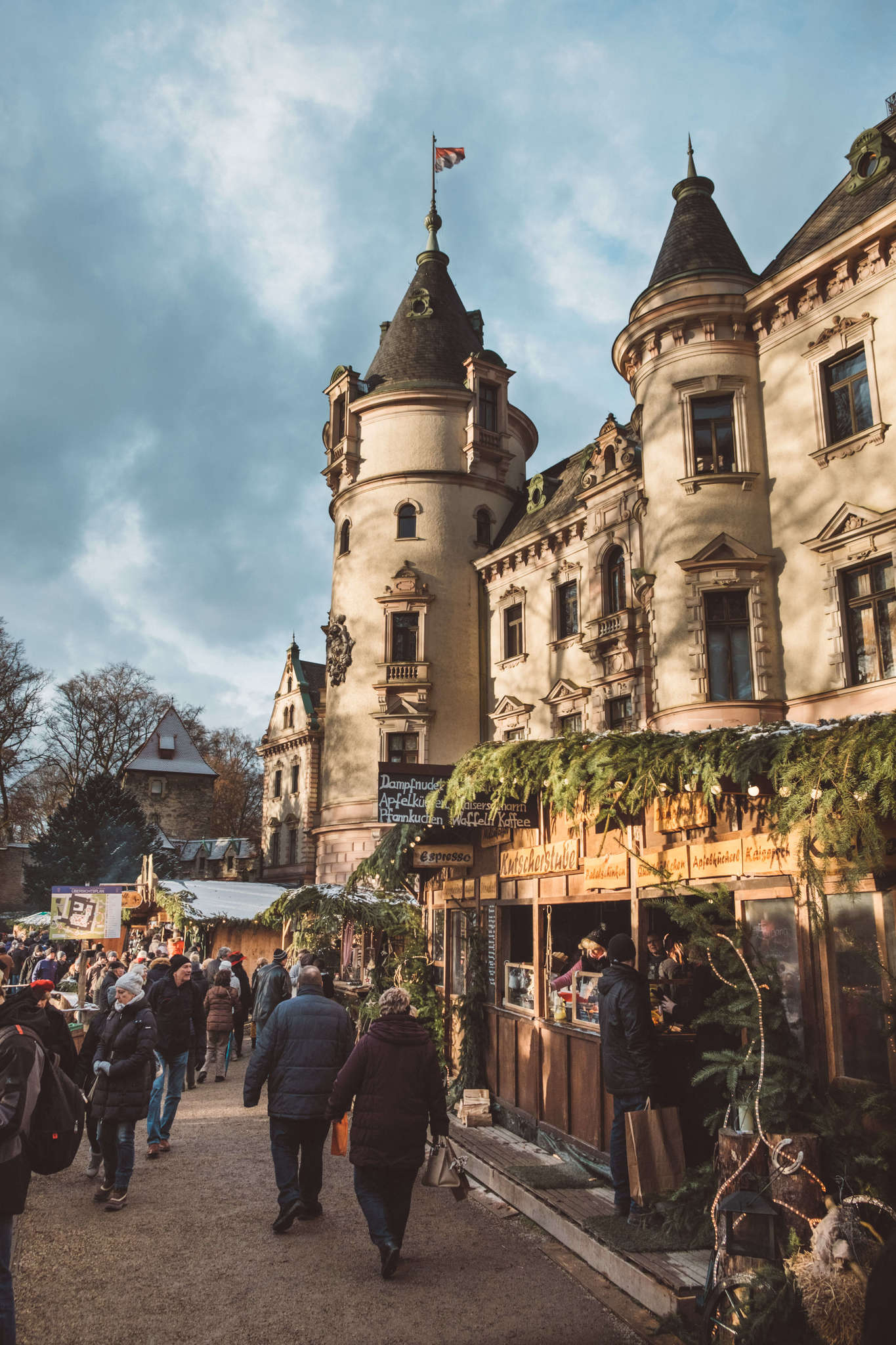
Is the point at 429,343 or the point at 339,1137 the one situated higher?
the point at 429,343

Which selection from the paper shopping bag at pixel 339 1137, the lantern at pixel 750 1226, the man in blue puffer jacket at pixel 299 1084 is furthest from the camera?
the paper shopping bag at pixel 339 1137

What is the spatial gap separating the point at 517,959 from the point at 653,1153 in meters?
5.59

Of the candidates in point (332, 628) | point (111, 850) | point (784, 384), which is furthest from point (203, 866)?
point (784, 384)

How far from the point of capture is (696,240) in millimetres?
23219

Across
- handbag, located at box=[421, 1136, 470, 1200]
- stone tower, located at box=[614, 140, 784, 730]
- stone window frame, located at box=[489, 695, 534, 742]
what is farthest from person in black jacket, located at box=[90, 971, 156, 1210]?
stone window frame, located at box=[489, 695, 534, 742]

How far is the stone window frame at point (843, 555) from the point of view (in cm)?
1875

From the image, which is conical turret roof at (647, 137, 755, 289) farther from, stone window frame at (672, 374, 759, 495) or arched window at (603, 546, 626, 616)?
arched window at (603, 546, 626, 616)

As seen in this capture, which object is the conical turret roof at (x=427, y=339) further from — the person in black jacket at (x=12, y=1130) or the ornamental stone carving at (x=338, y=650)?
the person in black jacket at (x=12, y=1130)

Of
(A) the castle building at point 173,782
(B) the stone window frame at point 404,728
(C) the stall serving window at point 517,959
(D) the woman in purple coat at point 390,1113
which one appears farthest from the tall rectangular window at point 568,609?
(A) the castle building at point 173,782

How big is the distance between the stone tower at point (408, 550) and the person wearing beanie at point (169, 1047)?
20.2 m

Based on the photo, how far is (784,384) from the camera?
21.5 meters

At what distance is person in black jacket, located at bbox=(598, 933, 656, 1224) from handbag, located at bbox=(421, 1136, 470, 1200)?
1.17 metres

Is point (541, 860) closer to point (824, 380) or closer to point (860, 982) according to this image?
point (860, 982)

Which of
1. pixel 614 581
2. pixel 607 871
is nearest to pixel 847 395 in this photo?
pixel 614 581
